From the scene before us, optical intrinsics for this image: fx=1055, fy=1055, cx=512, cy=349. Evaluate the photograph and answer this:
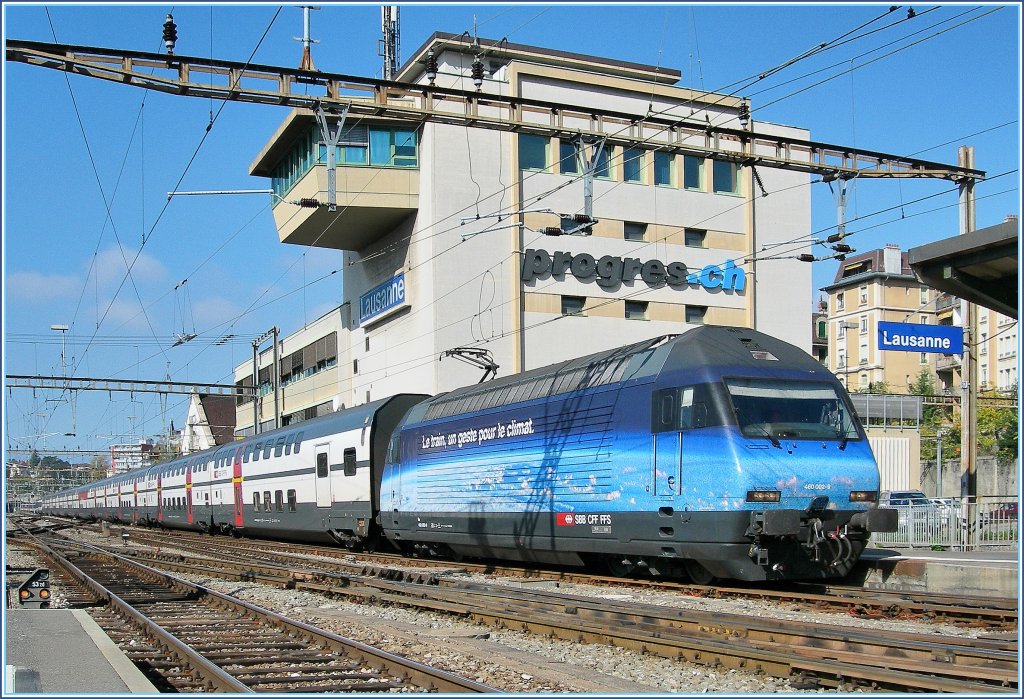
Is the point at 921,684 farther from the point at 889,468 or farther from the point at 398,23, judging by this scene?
the point at 398,23

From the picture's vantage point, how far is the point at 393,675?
31.6 feet

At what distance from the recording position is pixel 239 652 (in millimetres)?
11266

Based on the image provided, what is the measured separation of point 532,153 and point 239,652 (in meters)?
33.6

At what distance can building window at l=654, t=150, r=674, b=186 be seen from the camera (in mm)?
45438

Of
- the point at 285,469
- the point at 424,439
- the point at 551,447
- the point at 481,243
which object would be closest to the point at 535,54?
the point at 481,243

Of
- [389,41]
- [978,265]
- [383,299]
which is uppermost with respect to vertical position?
[389,41]

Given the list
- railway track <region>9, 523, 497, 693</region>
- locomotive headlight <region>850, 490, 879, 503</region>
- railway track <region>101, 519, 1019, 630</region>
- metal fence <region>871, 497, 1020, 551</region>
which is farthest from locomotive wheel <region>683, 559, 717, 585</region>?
metal fence <region>871, 497, 1020, 551</region>

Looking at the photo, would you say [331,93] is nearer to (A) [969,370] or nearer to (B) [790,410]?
(B) [790,410]

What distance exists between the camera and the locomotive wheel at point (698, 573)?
15336mm

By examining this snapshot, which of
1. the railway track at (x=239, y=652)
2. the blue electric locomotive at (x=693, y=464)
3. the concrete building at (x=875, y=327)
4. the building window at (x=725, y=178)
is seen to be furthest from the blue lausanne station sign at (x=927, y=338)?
the concrete building at (x=875, y=327)

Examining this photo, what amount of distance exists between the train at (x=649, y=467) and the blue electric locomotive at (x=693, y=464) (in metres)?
0.03

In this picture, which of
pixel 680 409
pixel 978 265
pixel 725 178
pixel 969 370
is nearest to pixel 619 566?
pixel 680 409

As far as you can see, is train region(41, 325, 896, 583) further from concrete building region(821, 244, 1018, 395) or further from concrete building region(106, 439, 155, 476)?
Result: concrete building region(821, 244, 1018, 395)

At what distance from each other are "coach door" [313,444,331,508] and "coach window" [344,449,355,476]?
3.84 ft
